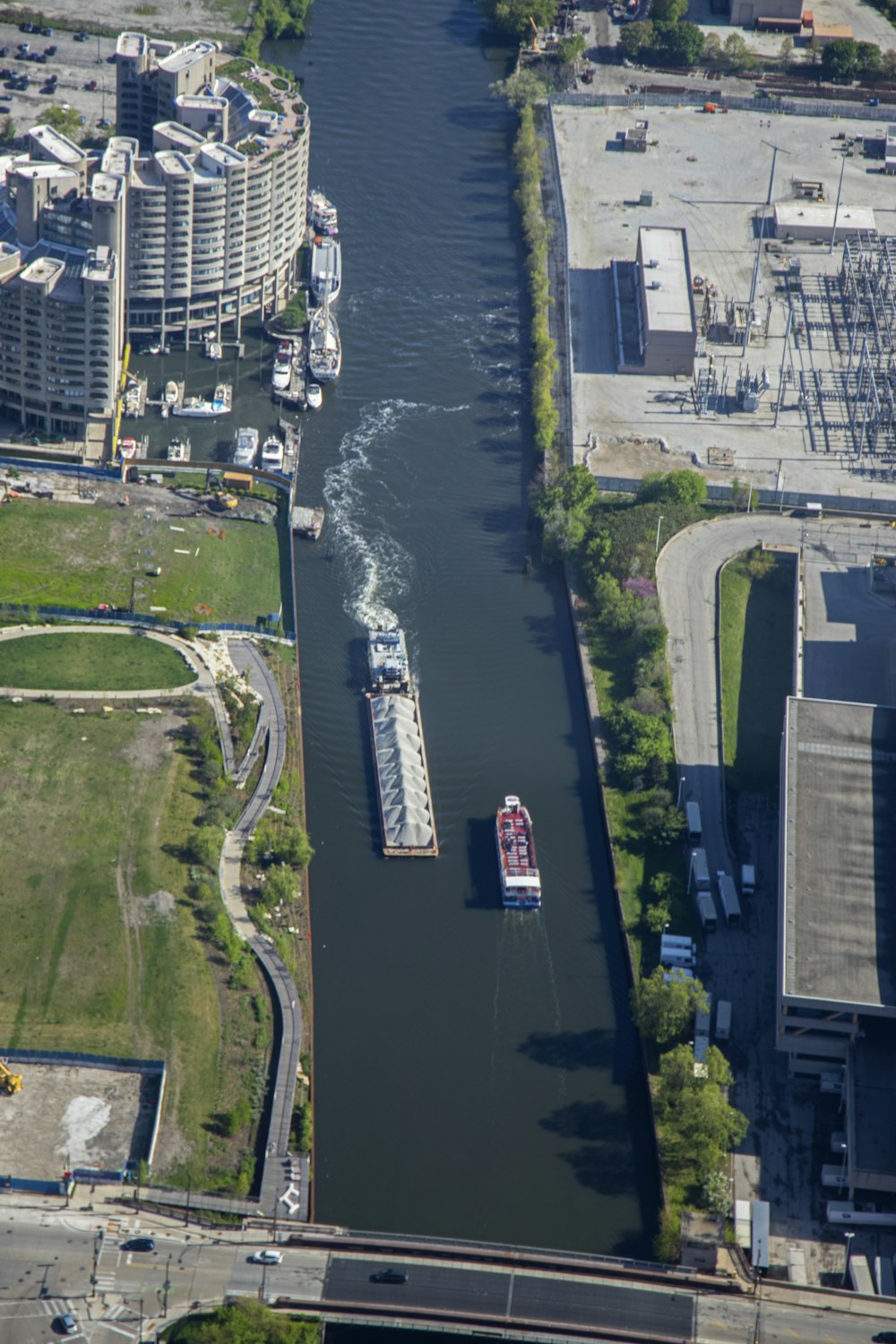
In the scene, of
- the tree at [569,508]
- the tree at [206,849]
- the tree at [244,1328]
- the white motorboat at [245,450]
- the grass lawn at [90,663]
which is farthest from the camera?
the white motorboat at [245,450]

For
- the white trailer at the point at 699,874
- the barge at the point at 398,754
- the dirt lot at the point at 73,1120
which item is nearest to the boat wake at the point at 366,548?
the barge at the point at 398,754

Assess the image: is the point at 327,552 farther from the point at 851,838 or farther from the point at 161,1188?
the point at 161,1188

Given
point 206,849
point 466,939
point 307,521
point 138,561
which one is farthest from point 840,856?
point 138,561

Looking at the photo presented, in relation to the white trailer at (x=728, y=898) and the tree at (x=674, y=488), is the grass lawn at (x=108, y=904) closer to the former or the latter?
the white trailer at (x=728, y=898)

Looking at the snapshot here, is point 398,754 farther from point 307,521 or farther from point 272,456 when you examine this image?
point 272,456

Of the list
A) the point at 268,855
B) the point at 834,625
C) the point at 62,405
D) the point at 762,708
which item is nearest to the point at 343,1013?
the point at 268,855
